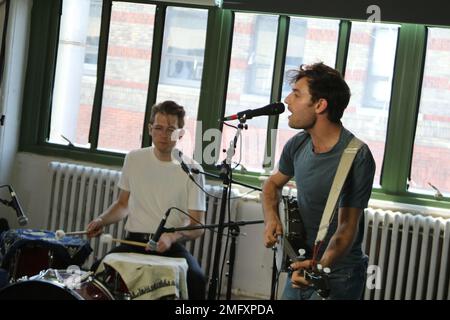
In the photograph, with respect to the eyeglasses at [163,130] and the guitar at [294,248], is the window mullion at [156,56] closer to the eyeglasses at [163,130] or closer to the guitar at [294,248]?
the eyeglasses at [163,130]

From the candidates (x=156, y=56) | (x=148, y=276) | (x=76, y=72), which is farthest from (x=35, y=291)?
(x=76, y=72)

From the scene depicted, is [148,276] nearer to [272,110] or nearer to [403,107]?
[272,110]

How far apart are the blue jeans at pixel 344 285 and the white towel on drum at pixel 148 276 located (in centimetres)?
62

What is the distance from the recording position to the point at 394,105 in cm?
439

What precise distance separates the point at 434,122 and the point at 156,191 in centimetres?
176

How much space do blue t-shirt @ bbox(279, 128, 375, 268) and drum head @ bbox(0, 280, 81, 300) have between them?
0.87 metres

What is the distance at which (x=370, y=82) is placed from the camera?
14.6 ft

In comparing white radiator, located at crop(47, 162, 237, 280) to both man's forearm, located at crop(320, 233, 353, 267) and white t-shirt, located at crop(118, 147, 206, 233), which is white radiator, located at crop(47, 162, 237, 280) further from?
man's forearm, located at crop(320, 233, 353, 267)

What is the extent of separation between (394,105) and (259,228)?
1.10 metres

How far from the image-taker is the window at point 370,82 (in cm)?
443

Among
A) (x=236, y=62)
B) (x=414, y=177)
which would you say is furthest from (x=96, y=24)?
(x=414, y=177)

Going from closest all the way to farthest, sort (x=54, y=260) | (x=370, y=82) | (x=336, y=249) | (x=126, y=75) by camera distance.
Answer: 1. (x=336, y=249)
2. (x=54, y=260)
3. (x=370, y=82)
4. (x=126, y=75)
